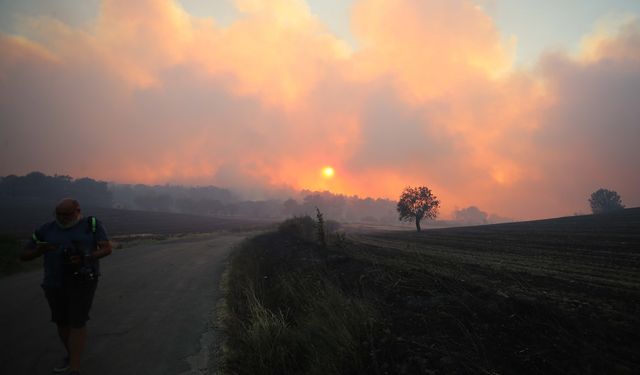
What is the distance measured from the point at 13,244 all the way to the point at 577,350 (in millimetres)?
24297

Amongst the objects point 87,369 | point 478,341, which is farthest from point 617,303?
point 87,369

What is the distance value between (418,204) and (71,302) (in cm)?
5555

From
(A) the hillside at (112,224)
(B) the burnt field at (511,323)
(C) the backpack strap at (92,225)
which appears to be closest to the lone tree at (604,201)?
(A) the hillside at (112,224)

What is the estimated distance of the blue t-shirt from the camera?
4602mm

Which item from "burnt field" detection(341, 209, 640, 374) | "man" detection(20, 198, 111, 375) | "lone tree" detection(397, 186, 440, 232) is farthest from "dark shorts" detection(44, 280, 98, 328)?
"lone tree" detection(397, 186, 440, 232)

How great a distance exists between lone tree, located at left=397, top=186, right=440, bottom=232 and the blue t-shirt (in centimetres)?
5389

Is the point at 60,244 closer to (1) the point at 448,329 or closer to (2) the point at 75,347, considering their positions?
(2) the point at 75,347

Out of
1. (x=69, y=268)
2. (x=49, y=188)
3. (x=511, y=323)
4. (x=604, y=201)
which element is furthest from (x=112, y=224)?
(x=604, y=201)

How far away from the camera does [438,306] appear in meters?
5.75

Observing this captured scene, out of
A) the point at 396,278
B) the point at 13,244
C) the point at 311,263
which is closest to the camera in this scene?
the point at 396,278

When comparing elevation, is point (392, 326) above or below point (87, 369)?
above

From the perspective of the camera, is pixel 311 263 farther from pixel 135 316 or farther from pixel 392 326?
pixel 392 326

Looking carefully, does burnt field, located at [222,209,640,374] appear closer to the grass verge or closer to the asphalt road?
the grass verge

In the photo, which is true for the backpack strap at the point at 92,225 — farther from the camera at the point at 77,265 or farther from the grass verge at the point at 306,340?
the grass verge at the point at 306,340
